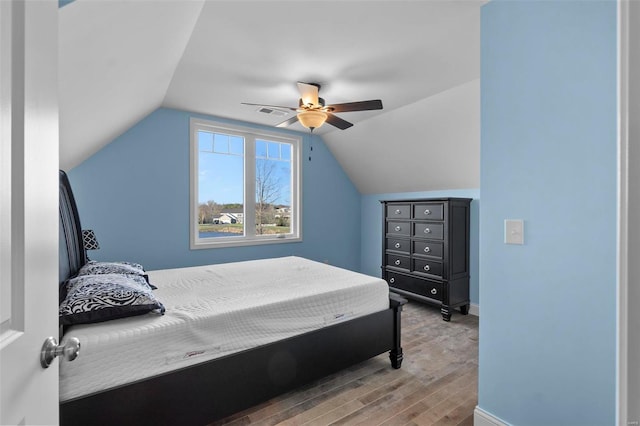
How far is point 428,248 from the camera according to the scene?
12.3ft

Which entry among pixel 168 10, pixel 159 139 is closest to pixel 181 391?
pixel 168 10

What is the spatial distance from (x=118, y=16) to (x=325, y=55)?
4.78 ft

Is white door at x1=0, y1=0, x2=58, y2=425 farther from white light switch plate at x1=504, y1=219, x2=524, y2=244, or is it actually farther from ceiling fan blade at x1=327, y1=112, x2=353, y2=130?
ceiling fan blade at x1=327, y1=112, x2=353, y2=130

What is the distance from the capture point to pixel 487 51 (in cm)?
173

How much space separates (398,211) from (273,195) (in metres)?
1.91

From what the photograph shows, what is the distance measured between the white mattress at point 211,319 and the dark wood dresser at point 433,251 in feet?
4.64

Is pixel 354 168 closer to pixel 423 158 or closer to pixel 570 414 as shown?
pixel 423 158

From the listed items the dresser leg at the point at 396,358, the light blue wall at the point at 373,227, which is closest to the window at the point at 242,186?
the light blue wall at the point at 373,227

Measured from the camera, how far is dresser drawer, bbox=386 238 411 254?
4.06 m

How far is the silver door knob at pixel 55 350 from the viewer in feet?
2.24

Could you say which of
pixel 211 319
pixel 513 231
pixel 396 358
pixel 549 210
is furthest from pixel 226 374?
pixel 549 210

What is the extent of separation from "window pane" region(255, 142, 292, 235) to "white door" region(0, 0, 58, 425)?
3.85 metres

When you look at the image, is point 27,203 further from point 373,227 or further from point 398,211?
A: point 373,227

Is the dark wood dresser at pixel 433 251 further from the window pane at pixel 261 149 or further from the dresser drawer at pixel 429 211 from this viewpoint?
the window pane at pixel 261 149
